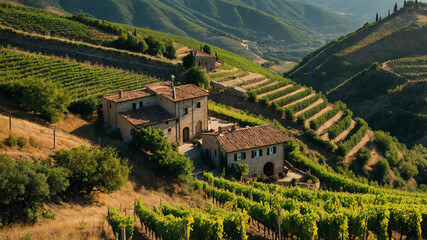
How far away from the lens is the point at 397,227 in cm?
2728

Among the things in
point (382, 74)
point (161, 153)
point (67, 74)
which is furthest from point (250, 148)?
point (382, 74)

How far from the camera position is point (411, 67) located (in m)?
98.7

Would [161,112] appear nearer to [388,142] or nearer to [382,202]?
[382,202]

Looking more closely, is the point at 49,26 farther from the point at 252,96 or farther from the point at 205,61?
the point at 252,96

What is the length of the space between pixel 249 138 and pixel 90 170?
700 inches

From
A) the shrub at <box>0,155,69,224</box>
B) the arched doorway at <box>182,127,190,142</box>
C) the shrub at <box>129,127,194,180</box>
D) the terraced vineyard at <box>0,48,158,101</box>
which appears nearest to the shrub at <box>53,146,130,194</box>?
the shrub at <box>0,155,69,224</box>

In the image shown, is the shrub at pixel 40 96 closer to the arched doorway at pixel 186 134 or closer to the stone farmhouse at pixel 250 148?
the arched doorway at pixel 186 134

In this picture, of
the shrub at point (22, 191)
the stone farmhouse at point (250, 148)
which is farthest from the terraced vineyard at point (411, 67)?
the shrub at point (22, 191)

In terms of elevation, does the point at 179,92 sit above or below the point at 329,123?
above

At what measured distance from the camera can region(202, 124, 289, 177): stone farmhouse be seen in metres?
38.8

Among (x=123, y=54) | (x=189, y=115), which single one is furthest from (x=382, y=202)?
(x=123, y=54)

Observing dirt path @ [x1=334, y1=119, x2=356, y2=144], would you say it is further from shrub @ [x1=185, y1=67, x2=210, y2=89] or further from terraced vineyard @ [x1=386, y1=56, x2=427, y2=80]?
terraced vineyard @ [x1=386, y1=56, x2=427, y2=80]

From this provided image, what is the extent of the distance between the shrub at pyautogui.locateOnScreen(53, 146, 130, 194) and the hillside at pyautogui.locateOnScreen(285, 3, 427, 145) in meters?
64.9

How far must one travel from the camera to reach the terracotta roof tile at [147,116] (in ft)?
127
